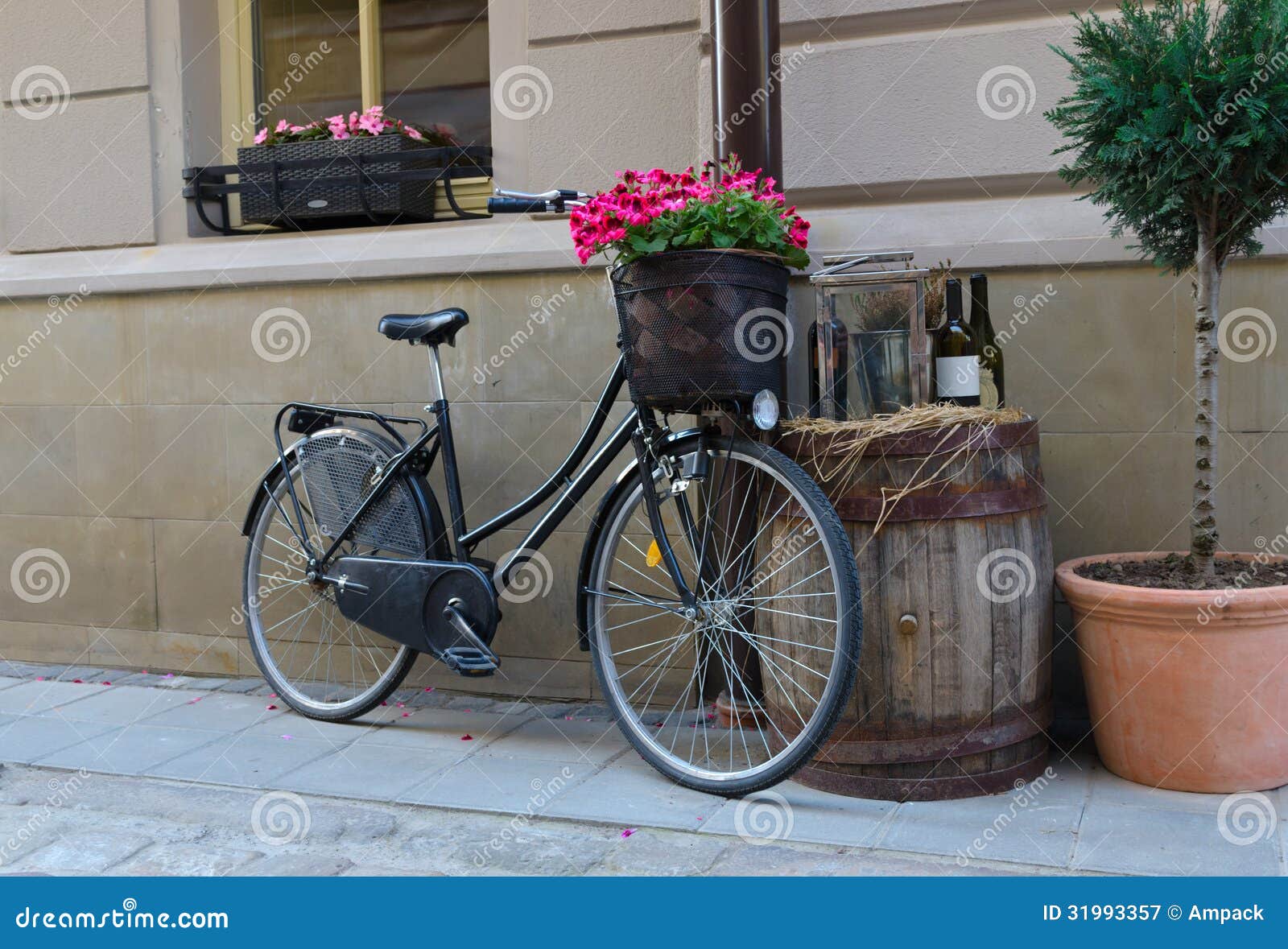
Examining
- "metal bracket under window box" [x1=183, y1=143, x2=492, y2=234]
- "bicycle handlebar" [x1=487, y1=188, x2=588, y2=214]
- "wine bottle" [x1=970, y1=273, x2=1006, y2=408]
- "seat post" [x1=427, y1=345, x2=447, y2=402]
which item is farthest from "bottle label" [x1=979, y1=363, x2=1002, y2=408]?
"metal bracket under window box" [x1=183, y1=143, x2=492, y2=234]

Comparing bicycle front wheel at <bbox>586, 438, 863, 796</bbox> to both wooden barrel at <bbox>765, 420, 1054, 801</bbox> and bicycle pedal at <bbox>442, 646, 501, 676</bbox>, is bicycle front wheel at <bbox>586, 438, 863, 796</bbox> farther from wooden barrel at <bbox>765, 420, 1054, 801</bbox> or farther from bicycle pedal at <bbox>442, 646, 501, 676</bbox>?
bicycle pedal at <bbox>442, 646, 501, 676</bbox>

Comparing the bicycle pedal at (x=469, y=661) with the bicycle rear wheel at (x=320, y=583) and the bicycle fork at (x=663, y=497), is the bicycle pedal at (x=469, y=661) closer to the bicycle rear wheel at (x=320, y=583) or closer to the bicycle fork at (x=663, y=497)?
the bicycle rear wheel at (x=320, y=583)

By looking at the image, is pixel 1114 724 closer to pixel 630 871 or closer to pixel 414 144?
pixel 630 871

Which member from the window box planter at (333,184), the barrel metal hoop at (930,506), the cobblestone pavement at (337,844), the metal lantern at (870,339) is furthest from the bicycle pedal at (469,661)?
the window box planter at (333,184)

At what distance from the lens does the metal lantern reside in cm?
309

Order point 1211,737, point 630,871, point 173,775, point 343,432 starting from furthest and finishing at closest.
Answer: point 343,432, point 173,775, point 1211,737, point 630,871

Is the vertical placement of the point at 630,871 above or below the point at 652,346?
below

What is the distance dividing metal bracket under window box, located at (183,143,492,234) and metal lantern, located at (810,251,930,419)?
65.9 inches

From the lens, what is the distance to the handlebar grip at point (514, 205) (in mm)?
→ 3195

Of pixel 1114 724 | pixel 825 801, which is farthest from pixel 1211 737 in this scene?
pixel 825 801

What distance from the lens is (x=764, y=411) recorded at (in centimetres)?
296

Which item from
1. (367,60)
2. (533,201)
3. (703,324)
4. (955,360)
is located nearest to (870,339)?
(955,360)

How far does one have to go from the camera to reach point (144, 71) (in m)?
4.60

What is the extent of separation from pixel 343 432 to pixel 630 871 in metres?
1.89
